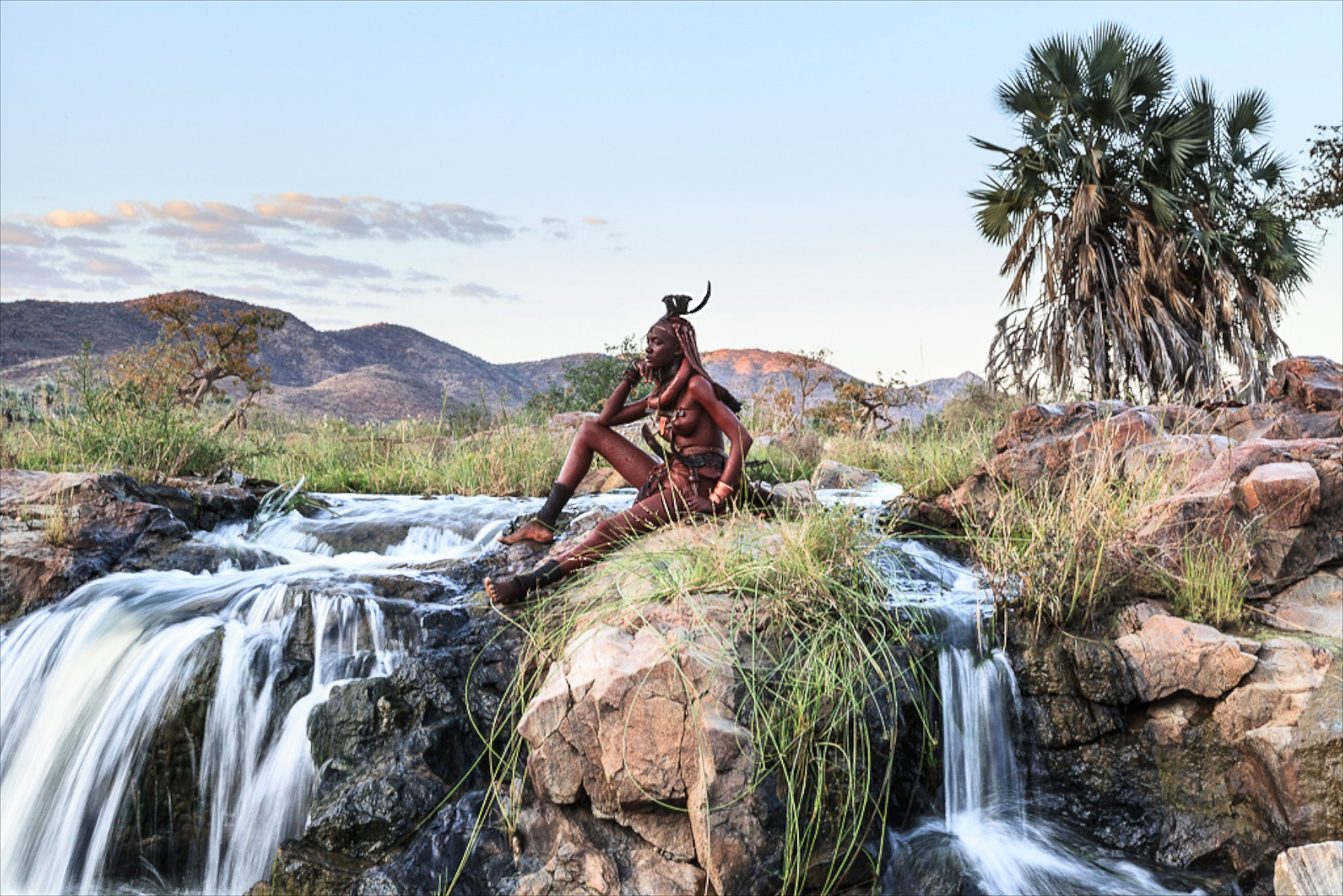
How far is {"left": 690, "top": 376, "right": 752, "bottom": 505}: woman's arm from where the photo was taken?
5.12 m

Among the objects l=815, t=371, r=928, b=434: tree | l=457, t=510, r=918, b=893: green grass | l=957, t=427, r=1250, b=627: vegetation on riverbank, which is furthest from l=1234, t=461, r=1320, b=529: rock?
l=815, t=371, r=928, b=434: tree

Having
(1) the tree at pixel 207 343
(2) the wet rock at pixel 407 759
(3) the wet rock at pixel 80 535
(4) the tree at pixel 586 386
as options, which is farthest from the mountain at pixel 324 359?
(2) the wet rock at pixel 407 759

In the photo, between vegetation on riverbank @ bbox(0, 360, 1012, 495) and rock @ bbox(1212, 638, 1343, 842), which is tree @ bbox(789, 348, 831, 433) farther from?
rock @ bbox(1212, 638, 1343, 842)

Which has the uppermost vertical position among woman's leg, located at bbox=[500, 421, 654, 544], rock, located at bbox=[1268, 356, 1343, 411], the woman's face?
rock, located at bbox=[1268, 356, 1343, 411]

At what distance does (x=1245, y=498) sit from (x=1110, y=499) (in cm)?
78

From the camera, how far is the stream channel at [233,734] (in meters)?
4.01

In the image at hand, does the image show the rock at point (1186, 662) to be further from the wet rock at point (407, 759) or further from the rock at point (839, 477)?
the rock at point (839, 477)

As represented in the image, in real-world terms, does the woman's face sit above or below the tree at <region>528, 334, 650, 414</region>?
below

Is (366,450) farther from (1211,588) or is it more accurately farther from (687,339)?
(1211,588)

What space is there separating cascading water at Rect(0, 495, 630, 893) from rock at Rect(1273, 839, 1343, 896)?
3925mm

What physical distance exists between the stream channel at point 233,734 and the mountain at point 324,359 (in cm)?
2123

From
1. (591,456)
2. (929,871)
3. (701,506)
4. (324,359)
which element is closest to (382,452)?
(591,456)

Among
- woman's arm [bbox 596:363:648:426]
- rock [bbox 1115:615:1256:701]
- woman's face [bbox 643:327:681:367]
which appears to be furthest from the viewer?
woman's arm [bbox 596:363:648:426]

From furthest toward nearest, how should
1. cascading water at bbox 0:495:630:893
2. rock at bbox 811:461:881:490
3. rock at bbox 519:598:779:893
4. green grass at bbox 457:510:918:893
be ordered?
rock at bbox 811:461:881:490
cascading water at bbox 0:495:630:893
green grass at bbox 457:510:918:893
rock at bbox 519:598:779:893
